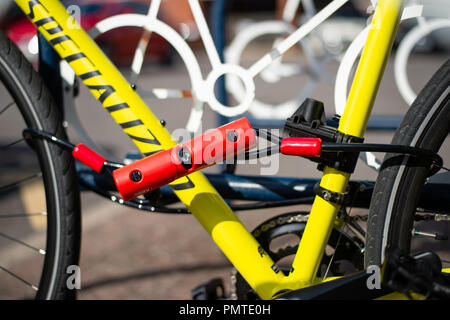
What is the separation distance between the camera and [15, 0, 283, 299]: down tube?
1317 mm

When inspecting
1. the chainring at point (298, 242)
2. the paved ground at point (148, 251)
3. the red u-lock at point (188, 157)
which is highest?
the paved ground at point (148, 251)

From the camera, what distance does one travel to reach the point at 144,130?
4.40 feet

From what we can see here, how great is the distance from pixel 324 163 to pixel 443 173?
0.40 m

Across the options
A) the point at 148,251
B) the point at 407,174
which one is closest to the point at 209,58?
the point at 407,174

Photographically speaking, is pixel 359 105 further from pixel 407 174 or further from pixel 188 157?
pixel 188 157

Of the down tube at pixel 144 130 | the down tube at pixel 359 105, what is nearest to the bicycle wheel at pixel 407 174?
the down tube at pixel 359 105

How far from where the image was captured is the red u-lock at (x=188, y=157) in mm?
1183

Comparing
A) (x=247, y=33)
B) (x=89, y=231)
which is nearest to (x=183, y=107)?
(x=247, y=33)

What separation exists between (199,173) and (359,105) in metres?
0.49

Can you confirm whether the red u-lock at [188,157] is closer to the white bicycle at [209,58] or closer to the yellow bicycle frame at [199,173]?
the yellow bicycle frame at [199,173]

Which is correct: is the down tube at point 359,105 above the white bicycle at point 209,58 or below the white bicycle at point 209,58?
below

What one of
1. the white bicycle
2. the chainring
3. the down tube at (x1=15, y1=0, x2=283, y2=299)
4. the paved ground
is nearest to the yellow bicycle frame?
the down tube at (x1=15, y1=0, x2=283, y2=299)

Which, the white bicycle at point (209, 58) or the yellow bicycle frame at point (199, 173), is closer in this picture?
the yellow bicycle frame at point (199, 173)
